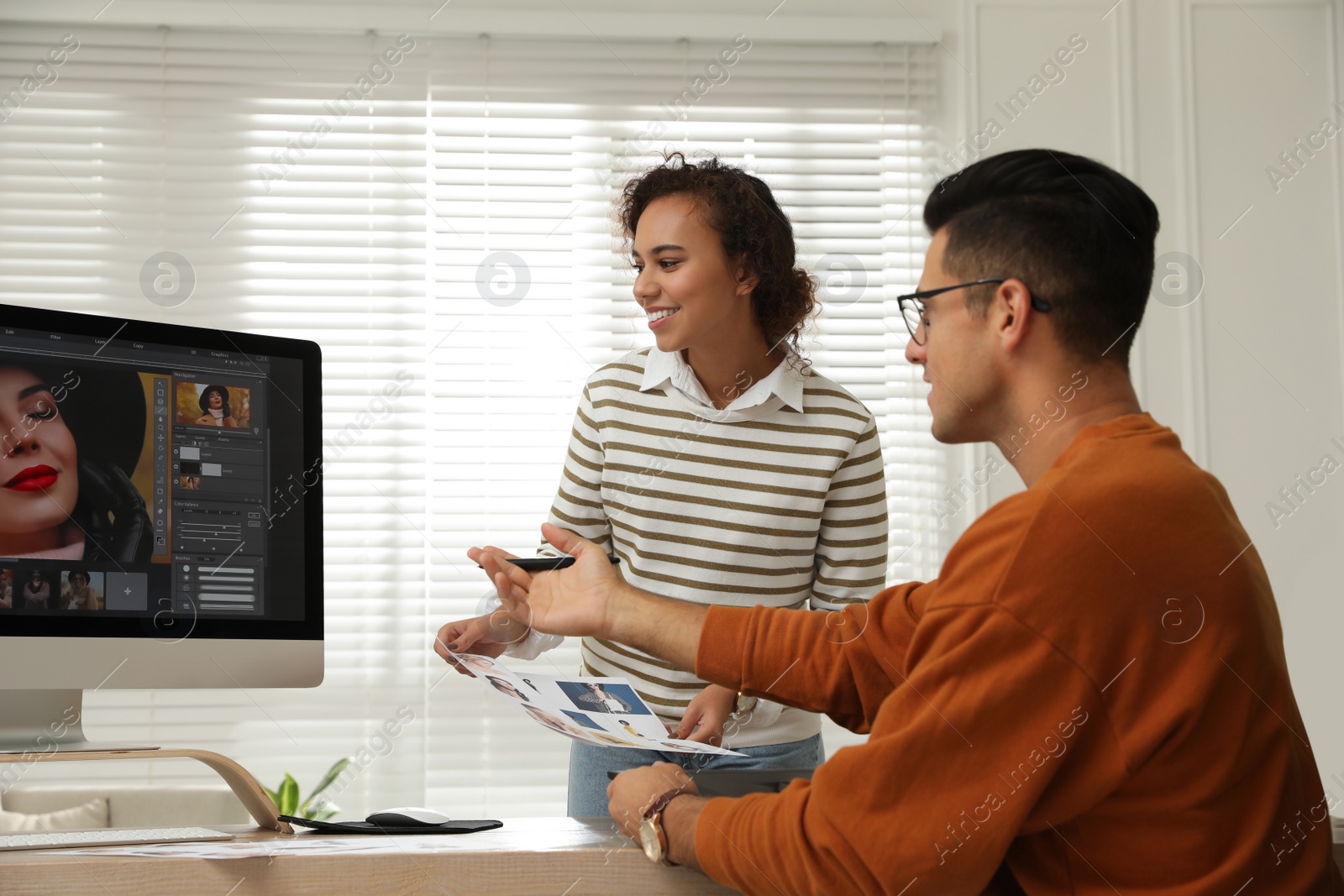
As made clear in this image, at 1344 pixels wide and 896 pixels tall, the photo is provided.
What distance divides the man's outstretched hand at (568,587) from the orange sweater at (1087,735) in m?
0.49

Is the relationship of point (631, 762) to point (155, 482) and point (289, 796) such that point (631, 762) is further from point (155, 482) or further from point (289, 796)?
point (289, 796)

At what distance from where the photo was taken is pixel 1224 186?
3582 mm

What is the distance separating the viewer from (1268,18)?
365 cm

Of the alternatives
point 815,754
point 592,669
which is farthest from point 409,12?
point 815,754

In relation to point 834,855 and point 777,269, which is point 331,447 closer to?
point 777,269

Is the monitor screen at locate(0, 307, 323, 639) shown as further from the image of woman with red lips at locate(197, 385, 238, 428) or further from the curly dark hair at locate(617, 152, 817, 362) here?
the curly dark hair at locate(617, 152, 817, 362)

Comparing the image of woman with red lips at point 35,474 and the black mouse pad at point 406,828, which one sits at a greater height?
the image of woman with red lips at point 35,474

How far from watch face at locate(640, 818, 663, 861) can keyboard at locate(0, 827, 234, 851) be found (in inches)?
17.9

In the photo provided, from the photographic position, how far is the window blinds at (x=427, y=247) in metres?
3.41

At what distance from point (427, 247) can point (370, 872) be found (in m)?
2.78

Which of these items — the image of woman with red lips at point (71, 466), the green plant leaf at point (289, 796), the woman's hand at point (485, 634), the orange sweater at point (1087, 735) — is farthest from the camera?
the green plant leaf at point (289, 796)

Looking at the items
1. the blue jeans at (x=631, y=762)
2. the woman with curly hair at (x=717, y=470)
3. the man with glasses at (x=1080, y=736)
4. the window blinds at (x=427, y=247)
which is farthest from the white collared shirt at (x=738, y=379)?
the window blinds at (x=427, y=247)

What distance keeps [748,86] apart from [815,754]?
2438mm

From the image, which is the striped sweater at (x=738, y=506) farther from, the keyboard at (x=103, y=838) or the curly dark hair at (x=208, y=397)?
the keyboard at (x=103, y=838)
